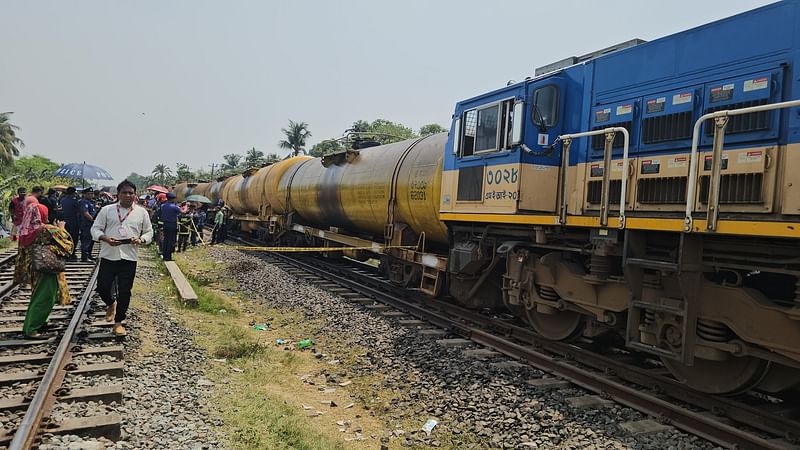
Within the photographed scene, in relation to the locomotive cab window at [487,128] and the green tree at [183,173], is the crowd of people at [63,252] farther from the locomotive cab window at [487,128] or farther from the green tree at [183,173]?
the green tree at [183,173]

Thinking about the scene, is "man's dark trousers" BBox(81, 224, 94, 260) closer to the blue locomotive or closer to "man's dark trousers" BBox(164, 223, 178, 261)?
"man's dark trousers" BBox(164, 223, 178, 261)

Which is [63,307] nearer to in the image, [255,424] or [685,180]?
[255,424]

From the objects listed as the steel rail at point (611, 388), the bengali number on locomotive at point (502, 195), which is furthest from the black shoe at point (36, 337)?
the bengali number on locomotive at point (502, 195)

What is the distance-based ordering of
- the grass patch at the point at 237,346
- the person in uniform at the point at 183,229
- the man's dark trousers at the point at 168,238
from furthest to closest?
the person in uniform at the point at 183,229
the man's dark trousers at the point at 168,238
the grass patch at the point at 237,346

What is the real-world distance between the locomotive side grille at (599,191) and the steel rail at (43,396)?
566cm

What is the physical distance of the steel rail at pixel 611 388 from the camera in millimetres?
4305

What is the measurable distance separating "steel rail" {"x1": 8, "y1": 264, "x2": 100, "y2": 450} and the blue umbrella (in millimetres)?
20962

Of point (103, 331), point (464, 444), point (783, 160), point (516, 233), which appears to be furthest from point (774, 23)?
point (103, 331)

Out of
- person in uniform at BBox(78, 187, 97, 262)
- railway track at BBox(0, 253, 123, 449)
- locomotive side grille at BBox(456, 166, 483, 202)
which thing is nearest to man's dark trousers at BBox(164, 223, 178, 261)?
person in uniform at BBox(78, 187, 97, 262)

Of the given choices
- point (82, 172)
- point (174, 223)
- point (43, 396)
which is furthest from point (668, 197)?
point (82, 172)

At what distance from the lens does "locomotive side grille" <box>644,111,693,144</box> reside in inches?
210

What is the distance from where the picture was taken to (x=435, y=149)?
32.8ft

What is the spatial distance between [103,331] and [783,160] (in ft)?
24.6

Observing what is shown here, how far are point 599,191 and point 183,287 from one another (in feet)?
25.7
